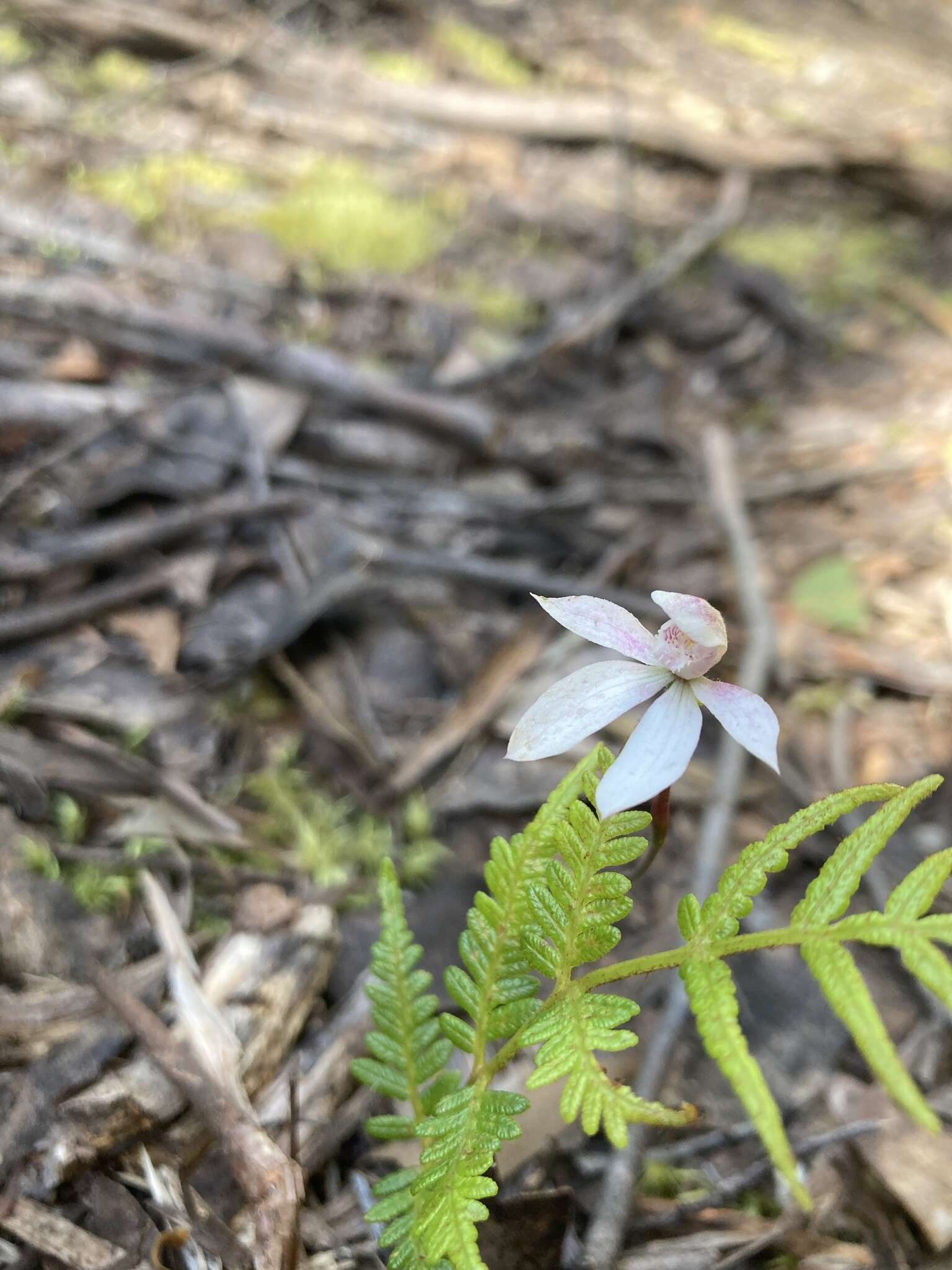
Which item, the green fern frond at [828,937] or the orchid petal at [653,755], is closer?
the green fern frond at [828,937]

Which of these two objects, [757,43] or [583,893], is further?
[757,43]

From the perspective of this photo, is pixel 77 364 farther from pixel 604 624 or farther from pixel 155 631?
pixel 604 624

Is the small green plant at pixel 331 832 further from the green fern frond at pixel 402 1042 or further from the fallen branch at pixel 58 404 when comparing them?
the fallen branch at pixel 58 404

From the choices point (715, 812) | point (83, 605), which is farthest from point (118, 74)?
point (715, 812)

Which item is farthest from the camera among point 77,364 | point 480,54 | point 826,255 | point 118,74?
point 480,54

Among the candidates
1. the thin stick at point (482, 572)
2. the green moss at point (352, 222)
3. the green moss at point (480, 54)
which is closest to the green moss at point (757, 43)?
the green moss at point (480, 54)

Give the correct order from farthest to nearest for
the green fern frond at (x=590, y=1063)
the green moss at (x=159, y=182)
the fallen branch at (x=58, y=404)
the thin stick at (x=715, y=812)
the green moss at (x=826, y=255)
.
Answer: the green moss at (x=826, y=255) < the green moss at (x=159, y=182) < the fallen branch at (x=58, y=404) < the thin stick at (x=715, y=812) < the green fern frond at (x=590, y=1063)

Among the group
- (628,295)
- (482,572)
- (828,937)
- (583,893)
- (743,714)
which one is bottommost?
(482,572)
